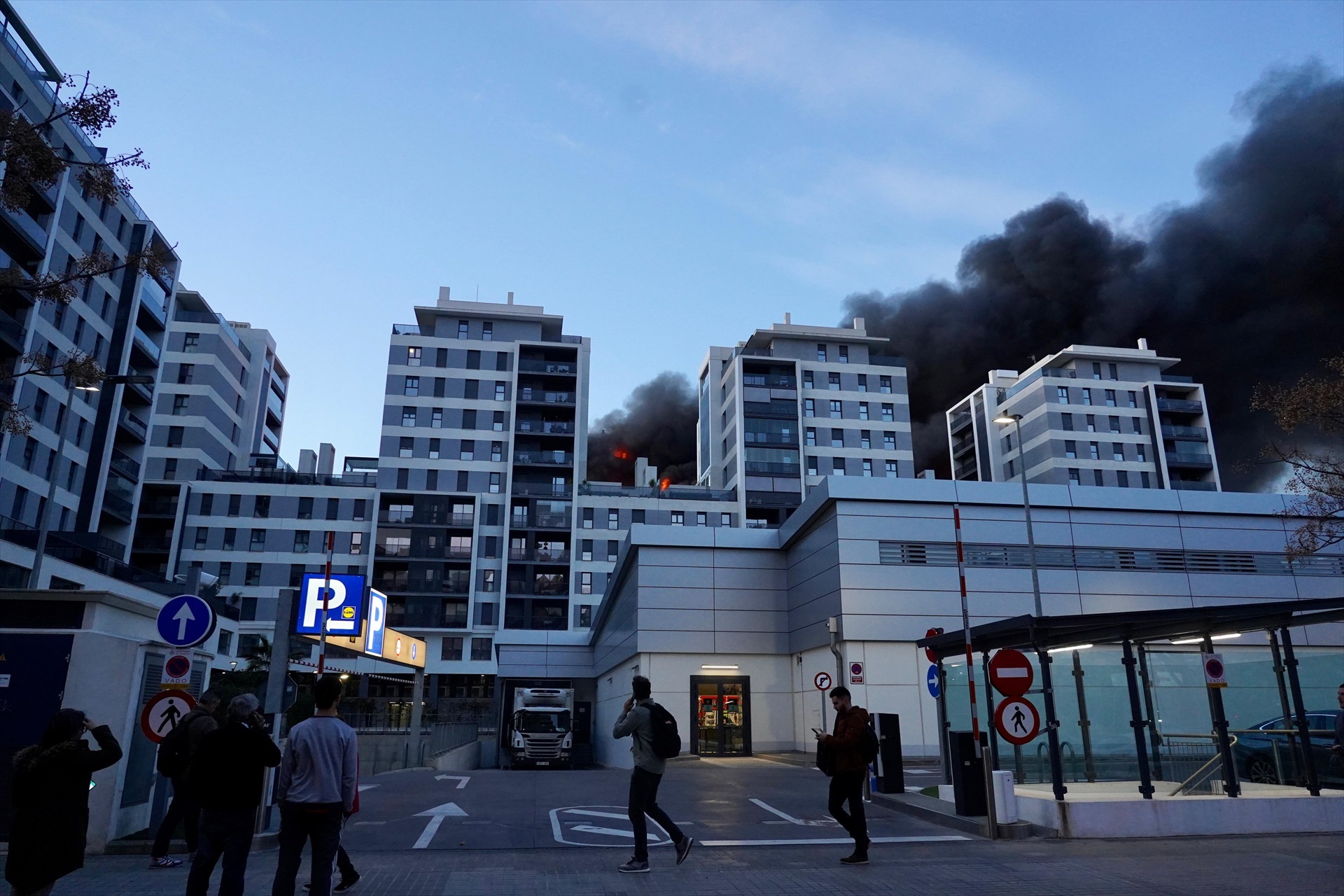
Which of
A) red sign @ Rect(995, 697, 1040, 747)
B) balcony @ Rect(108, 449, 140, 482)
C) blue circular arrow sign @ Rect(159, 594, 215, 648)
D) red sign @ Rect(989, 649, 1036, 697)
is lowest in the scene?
red sign @ Rect(995, 697, 1040, 747)

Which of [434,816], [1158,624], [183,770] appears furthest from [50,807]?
[1158,624]

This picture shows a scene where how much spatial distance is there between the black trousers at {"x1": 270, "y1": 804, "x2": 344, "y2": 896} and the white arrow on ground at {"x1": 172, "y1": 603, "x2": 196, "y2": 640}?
4.19 metres

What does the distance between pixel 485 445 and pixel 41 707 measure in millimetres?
63065

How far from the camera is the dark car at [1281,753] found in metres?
11.5

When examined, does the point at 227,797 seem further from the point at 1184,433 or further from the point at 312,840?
the point at 1184,433

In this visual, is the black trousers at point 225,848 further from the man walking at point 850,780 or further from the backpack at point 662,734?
the man walking at point 850,780

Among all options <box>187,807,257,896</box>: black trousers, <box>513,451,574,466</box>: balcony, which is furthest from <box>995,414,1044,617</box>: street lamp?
<box>513,451,574,466</box>: balcony

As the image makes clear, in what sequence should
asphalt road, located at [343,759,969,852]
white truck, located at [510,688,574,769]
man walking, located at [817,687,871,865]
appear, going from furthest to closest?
white truck, located at [510,688,574,769] < asphalt road, located at [343,759,969,852] < man walking, located at [817,687,871,865]

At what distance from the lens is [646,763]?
28.8 ft

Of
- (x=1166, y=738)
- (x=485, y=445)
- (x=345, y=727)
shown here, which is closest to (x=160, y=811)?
(x=345, y=727)

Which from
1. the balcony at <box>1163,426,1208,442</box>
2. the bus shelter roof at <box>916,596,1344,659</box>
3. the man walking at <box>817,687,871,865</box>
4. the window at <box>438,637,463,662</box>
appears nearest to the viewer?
the man walking at <box>817,687,871,865</box>

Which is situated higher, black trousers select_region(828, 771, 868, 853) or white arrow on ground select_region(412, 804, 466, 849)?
black trousers select_region(828, 771, 868, 853)

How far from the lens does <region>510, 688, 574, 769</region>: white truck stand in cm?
3459

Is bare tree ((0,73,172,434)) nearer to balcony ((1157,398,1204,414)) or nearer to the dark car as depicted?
the dark car
